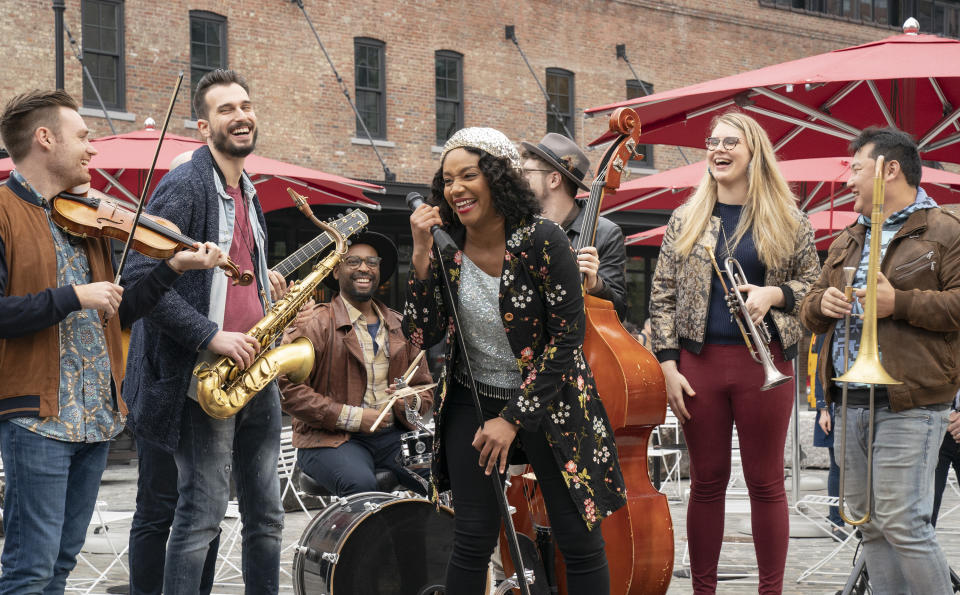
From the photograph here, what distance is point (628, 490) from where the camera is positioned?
15.2ft

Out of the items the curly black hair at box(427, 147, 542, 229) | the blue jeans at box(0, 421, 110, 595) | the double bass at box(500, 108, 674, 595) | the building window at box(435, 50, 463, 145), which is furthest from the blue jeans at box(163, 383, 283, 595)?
the building window at box(435, 50, 463, 145)

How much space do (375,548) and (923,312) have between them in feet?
8.15

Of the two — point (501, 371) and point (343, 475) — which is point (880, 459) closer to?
point (501, 371)

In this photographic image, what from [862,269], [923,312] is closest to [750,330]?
[862,269]

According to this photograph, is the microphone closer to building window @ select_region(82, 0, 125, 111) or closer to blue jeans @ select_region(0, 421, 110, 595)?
blue jeans @ select_region(0, 421, 110, 595)

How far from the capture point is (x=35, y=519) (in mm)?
3658

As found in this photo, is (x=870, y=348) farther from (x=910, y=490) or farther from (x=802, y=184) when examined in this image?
(x=802, y=184)

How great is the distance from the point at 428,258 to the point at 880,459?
1971 mm

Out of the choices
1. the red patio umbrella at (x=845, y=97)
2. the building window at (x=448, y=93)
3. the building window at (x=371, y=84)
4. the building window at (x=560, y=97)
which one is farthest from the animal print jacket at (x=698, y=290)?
the building window at (x=560, y=97)

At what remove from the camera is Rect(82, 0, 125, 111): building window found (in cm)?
1788

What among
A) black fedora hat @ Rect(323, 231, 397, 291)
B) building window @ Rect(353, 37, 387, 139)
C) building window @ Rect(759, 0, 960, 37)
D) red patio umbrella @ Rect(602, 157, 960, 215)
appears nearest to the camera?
black fedora hat @ Rect(323, 231, 397, 291)

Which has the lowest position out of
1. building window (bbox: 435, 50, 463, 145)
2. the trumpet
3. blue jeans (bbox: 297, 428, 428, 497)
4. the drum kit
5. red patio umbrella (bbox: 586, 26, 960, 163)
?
the drum kit

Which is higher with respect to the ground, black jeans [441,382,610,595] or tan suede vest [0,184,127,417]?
tan suede vest [0,184,127,417]

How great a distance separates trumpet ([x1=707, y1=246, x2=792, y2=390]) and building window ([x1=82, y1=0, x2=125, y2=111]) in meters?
15.1
